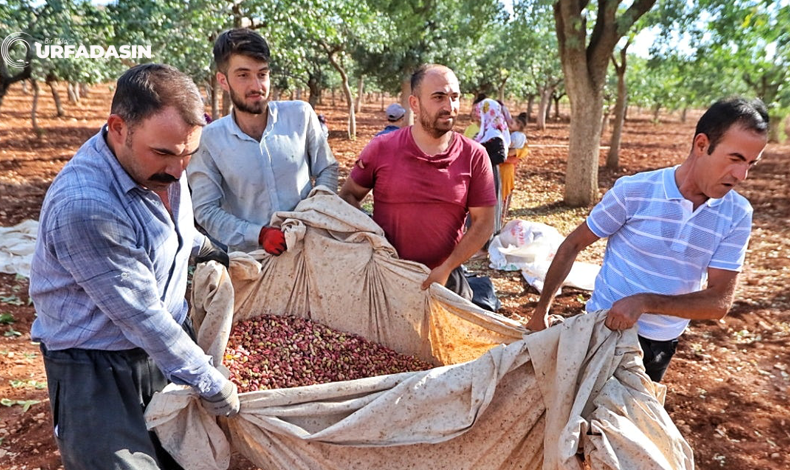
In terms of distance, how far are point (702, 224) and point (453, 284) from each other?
3.67 feet

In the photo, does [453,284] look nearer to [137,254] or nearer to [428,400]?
[428,400]

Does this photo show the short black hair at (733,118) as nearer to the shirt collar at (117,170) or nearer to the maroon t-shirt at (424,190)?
the maroon t-shirt at (424,190)

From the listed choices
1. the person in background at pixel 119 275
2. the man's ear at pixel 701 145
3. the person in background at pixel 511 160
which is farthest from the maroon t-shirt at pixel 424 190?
the person in background at pixel 511 160

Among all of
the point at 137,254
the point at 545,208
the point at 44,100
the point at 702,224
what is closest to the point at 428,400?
the point at 137,254

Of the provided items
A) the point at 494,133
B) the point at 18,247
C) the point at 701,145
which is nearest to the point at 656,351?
the point at 701,145

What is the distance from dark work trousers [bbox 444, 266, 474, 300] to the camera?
263cm

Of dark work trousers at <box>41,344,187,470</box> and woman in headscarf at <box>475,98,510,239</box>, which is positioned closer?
dark work trousers at <box>41,344,187,470</box>

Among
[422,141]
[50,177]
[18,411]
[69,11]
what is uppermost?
[69,11]

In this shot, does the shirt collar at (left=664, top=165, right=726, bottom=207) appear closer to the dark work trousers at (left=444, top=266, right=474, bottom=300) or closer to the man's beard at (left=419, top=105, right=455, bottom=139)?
the man's beard at (left=419, top=105, right=455, bottom=139)

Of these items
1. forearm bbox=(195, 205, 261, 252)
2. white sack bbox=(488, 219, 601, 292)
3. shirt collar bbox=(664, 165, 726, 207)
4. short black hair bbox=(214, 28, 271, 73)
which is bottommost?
white sack bbox=(488, 219, 601, 292)

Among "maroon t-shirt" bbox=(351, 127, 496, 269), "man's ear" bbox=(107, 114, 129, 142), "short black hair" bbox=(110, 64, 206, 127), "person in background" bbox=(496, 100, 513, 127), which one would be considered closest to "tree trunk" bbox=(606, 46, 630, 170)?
"person in background" bbox=(496, 100, 513, 127)

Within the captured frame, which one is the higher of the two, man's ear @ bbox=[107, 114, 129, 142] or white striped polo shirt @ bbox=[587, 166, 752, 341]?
man's ear @ bbox=[107, 114, 129, 142]

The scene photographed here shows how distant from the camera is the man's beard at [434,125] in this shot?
2.48 metres

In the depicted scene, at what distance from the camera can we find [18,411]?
328 cm
